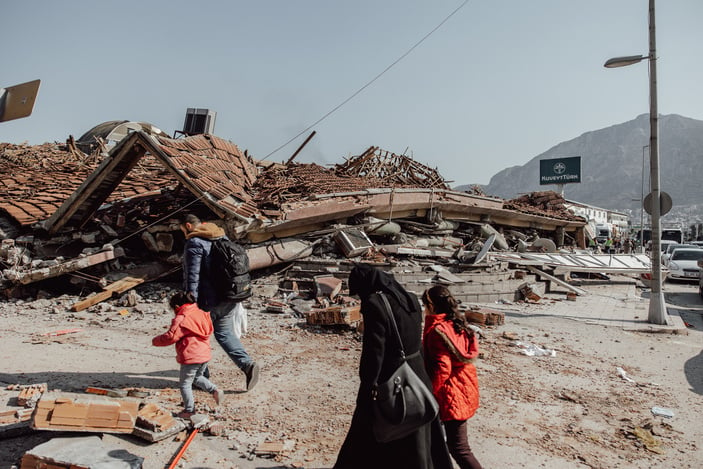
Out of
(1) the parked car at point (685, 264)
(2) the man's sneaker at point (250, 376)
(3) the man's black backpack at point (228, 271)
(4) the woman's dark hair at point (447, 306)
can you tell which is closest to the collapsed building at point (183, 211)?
(3) the man's black backpack at point (228, 271)

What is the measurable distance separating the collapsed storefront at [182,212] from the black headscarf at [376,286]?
7.07 metres

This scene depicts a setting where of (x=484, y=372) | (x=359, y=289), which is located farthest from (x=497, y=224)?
(x=359, y=289)

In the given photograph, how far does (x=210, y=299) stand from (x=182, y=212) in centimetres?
614

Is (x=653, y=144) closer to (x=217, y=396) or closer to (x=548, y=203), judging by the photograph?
(x=217, y=396)

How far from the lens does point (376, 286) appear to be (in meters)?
2.74

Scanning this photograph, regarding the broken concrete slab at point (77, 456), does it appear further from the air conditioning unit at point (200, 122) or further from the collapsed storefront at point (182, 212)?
the air conditioning unit at point (200, 122)

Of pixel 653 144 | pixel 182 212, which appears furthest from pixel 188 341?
pixel 653 144

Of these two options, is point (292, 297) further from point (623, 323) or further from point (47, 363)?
point (623, 323)

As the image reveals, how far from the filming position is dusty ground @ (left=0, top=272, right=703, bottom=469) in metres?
3.83

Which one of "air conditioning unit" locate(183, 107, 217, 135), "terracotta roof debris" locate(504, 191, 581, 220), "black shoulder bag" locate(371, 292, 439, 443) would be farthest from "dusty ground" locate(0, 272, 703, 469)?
"terracotta roof debris" locate(504, 191, 581, 220)

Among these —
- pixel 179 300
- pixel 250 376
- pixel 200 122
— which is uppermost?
pixel 200 122

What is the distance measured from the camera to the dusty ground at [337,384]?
3830mm

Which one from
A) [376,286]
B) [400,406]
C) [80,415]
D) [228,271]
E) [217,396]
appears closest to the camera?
[400,406]

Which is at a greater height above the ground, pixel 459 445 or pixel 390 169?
pixel 390 169
